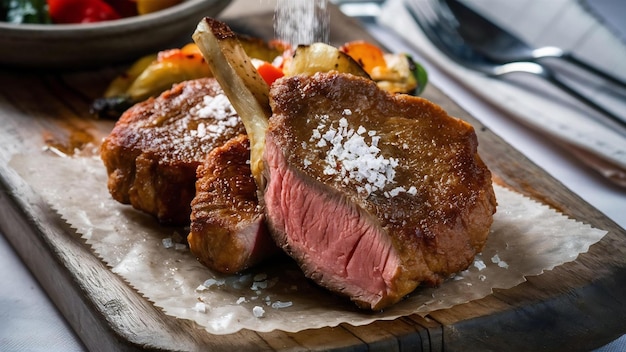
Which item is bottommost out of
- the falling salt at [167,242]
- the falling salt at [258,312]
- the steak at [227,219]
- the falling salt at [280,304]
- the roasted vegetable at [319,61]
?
the falling salt at [167,242]

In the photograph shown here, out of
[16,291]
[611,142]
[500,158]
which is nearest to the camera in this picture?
[16,291]

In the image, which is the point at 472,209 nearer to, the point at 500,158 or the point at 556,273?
the point at 556,273

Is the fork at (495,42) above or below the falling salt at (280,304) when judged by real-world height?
A: above

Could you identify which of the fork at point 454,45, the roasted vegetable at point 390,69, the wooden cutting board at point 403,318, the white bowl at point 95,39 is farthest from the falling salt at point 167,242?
the fork at point 454,45

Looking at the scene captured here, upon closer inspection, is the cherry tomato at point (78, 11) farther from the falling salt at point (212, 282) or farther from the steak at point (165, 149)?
the falling salt at point (212, 282)

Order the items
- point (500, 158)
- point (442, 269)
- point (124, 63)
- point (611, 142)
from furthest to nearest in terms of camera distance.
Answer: point (124, 63) → point (611, 142) → point (500, 158) → point (442, 269)

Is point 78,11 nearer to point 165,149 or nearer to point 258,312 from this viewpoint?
point 165,149

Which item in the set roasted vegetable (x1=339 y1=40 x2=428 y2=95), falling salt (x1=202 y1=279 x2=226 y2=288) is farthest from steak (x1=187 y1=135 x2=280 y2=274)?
roasted vegetable (x1=339 y1=40 x2=428 y2=95)

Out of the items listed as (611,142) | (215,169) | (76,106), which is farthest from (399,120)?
(76,106)
